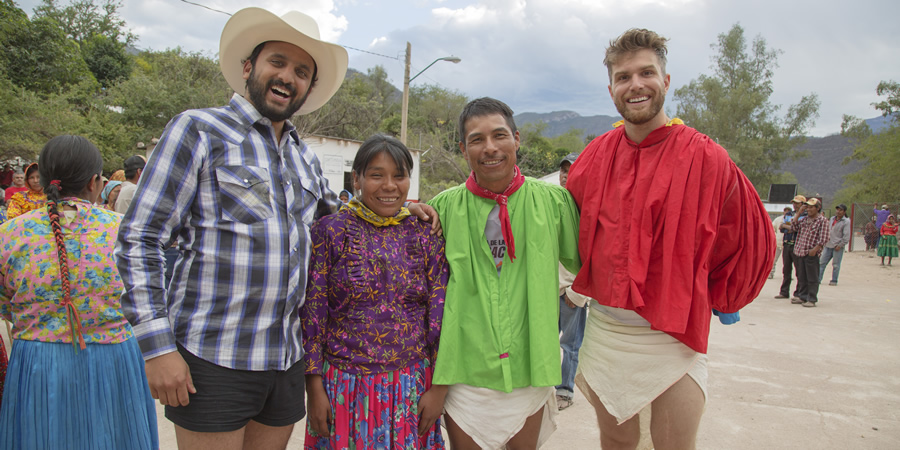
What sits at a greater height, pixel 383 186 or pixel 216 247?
pixel 383 186

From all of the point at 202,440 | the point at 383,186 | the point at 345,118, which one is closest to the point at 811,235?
the point at 383,186

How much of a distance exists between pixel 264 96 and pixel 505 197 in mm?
1173

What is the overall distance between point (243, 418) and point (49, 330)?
1.24 m

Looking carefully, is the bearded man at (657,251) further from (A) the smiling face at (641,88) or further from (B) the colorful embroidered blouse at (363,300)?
(B) the colorful embroidered blouse at (363,300)

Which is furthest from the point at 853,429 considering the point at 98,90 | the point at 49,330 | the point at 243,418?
the point at 98,90

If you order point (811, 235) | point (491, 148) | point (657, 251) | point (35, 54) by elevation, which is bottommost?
point (811, 235)

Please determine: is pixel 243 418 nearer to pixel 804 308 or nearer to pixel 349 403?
pixel 349 403

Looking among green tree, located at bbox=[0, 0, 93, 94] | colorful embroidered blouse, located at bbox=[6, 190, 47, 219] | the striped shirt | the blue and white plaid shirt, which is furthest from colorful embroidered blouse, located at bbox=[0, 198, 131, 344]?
green tree, located at bbox=[0, 0, 93, 94]

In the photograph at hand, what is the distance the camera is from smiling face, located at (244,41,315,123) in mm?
2006

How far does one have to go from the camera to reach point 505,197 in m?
2.39

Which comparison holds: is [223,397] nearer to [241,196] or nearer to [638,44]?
[241,196]

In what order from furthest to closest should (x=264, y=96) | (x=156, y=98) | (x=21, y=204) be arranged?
(x=156, y=98), (x=21, y=204), (x=264, y=96)

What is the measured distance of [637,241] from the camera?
84.5 inches

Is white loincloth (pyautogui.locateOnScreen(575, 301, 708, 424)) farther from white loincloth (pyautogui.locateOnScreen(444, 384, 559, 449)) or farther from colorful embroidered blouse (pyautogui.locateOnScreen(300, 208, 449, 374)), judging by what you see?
A: colorful embroidered blouse (pyautogui.locateOnScreen(300, 208, 449, 374))
